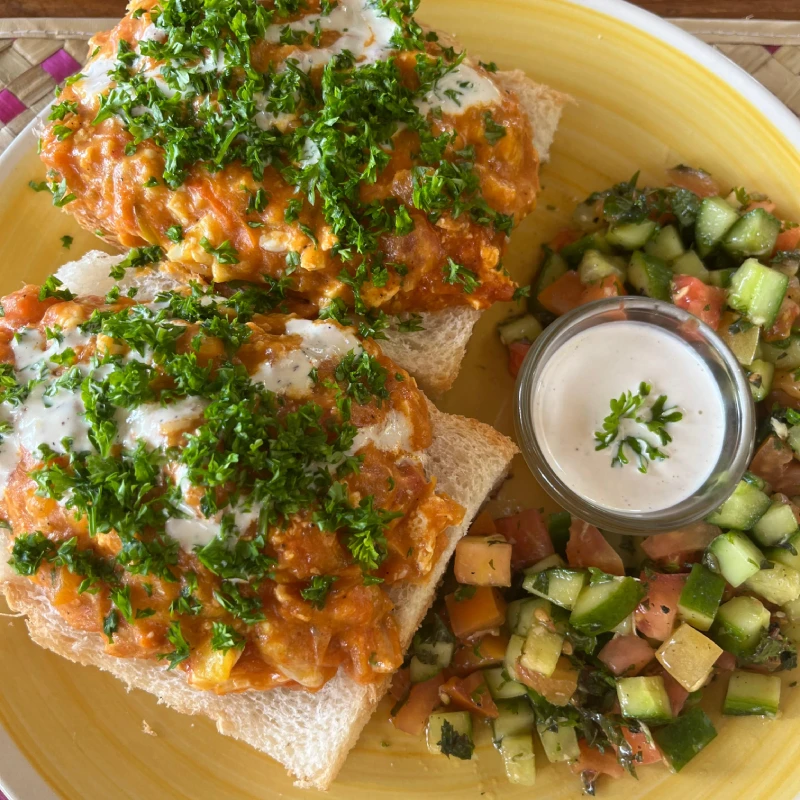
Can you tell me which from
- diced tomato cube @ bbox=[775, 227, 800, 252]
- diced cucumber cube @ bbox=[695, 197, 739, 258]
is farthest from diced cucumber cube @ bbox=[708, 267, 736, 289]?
diced tomato cube @ bbox=[775, 227, 800, 252]

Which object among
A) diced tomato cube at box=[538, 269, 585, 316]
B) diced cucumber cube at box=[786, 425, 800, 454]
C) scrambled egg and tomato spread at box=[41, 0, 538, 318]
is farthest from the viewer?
diced tomato cube at box=[538, 269, 585, 316]

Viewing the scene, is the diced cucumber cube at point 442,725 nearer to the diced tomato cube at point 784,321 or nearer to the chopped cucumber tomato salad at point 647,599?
the chopped cucumber tomato salad at point 647,599

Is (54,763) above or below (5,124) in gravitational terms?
below

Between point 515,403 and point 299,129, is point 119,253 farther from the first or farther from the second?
point 515,403

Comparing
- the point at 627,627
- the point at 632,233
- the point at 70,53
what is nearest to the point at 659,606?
the point at 627,627

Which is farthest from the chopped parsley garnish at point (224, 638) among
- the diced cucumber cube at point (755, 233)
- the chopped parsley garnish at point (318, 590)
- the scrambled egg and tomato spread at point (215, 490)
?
the diced cucumber cube at point (755, 233)

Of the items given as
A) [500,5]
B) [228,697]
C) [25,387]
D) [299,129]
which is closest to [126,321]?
[25,387]

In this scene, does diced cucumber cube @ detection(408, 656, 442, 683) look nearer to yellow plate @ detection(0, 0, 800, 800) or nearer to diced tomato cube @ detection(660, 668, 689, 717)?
yellow plate @ detection(0, 0, 800, 800)
